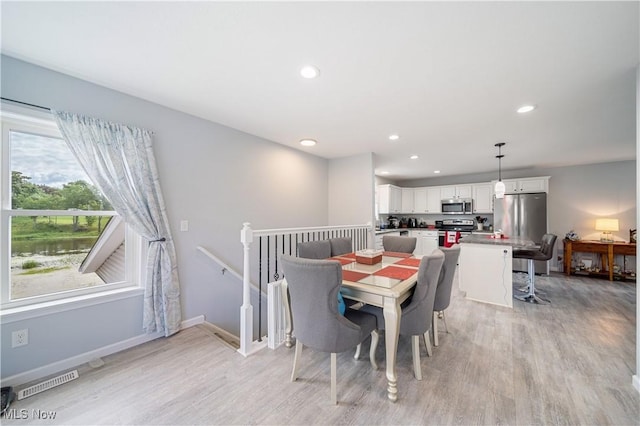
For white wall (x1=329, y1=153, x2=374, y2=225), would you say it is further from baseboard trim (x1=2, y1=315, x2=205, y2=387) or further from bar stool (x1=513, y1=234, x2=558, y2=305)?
baseboard trim (x1=2, y1=315, x2=205, y2=387)

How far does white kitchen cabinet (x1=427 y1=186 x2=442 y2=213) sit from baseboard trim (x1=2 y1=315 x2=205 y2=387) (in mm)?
6490

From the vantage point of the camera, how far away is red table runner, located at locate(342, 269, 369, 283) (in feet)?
6.20

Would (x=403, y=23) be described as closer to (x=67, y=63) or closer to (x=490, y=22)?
(x=490, y=22)

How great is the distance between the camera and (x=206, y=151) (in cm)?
293

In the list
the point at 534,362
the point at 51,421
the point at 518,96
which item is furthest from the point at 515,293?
the point at 51,421

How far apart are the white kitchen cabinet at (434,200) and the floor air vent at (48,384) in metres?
7.08

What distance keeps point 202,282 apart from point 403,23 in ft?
9.98

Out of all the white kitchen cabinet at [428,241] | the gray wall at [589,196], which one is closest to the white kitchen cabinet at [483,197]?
the gray wall at [589,196]

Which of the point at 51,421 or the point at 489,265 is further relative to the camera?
the point at 489,265

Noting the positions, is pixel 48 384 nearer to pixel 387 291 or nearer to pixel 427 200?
pixel 387 291

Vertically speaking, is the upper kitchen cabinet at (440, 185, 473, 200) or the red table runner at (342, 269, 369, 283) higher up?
the upper kitchen cabinet at (440, 185, 473, 200)

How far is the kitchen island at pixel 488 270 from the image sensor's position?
3.32 meters

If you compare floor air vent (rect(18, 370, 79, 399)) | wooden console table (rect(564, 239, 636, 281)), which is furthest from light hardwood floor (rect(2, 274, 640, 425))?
wooden console table (rect(564, 239, 636, 281))

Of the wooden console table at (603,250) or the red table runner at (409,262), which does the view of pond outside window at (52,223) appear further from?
the wooden console table at (603,250)
